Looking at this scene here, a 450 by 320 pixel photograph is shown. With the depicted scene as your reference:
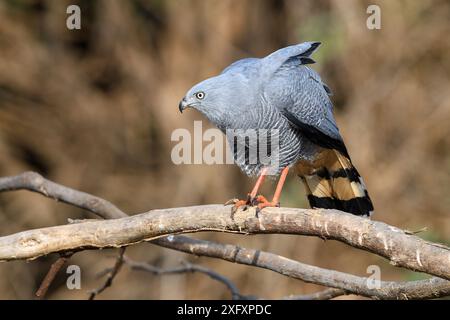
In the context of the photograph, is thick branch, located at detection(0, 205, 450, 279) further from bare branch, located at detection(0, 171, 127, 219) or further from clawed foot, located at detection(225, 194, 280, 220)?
bare branch, located at detection(0, 171, 127, 219)

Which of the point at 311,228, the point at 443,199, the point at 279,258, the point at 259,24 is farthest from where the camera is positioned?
the point at 259,24

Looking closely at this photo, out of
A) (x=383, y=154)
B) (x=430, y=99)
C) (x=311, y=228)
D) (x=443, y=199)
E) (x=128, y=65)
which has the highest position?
(x=128, y=65)

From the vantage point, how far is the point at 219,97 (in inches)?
151

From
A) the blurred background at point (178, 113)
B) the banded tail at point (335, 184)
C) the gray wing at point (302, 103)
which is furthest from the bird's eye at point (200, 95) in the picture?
the blurred background at point (178, 113)

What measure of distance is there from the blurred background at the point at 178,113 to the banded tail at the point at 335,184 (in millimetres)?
3091

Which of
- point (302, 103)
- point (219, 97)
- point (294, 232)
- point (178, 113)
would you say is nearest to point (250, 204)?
point (294, 232)

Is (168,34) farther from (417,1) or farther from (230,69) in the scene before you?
(230,69)

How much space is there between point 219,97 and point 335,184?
994mm

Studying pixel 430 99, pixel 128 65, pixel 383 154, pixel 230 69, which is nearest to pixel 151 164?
pixel 128 65

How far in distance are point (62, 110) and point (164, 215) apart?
18.3 ft

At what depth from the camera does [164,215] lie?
329cm

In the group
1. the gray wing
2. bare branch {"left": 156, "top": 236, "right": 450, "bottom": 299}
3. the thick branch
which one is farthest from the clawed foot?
the gray wing

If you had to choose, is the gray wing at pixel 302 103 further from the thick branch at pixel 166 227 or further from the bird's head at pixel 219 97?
the thick branch at pixel 166 227

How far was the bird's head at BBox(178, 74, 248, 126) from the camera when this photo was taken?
3.84m
